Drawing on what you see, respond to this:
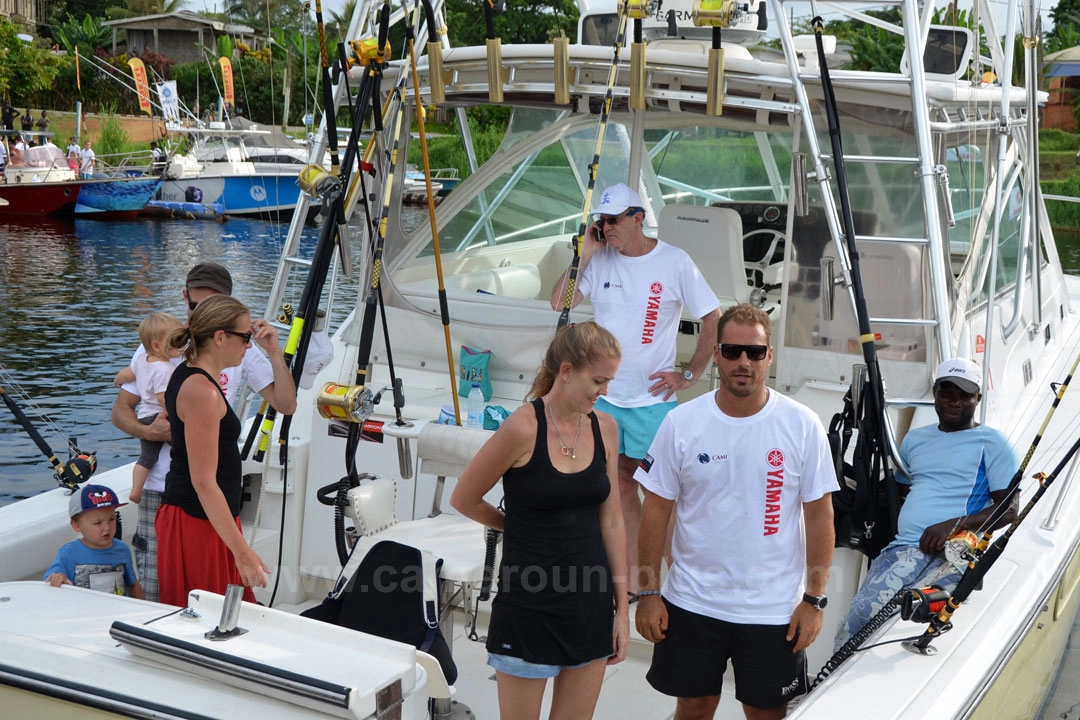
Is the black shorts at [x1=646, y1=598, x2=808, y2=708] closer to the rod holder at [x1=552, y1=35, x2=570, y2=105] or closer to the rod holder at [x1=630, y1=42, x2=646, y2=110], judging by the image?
the rod holder at [x1=630, y1=42, x2=646, y2=110]

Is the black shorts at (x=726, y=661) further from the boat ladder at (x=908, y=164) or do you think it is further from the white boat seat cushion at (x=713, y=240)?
the white boat seat cushion at (x=713, y=240)

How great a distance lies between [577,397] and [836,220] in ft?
5.04

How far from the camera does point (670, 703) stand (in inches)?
149

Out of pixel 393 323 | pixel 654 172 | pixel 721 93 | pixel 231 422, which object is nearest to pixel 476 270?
pixel 393 323

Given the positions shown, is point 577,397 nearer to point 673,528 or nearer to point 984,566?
point 673,528

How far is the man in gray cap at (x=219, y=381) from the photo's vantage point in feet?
11.1

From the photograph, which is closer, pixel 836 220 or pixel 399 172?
pixel 836 220

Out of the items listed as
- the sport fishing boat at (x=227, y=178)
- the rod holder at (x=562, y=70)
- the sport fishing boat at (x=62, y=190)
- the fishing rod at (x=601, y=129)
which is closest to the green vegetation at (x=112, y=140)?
the sport fishing boat at (x=227, y=178)

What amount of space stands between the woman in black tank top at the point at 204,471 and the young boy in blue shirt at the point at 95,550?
0.36 metres

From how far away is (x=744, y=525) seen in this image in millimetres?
2883

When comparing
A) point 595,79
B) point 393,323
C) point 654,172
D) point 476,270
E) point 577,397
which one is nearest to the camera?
point 577,397

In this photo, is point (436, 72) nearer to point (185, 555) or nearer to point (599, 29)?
point (599, 29)

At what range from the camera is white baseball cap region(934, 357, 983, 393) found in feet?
11.4

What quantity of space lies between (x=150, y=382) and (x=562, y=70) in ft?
6.09
